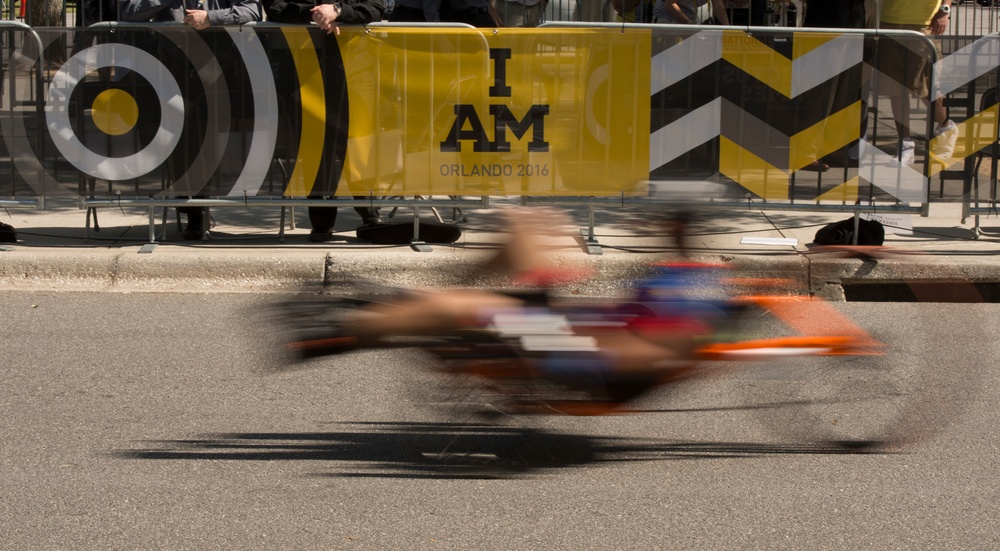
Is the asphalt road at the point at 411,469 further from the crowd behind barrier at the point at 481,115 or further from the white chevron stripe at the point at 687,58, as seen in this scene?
the white chevron stripe at the point at 687,58

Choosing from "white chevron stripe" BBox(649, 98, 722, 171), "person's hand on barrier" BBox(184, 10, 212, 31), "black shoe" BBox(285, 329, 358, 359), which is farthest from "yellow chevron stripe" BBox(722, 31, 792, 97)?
"black shoe" BBox(285, 329, 358, 359)

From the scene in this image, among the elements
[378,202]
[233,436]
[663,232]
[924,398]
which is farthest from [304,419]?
[378,202]

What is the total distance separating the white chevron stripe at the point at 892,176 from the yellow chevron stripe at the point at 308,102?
3.73 m

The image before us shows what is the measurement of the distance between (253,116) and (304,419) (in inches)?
143

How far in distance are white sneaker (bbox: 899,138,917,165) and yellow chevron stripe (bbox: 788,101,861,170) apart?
347 mm

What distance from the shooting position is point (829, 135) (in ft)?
27.5

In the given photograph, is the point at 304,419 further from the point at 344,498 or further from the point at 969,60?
the point at 969,60

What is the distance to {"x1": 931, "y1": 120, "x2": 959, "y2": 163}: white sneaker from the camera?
838 cm

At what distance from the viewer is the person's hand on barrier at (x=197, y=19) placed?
8.09 m

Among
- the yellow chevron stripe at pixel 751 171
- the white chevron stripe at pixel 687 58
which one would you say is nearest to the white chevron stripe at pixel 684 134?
the yellow chevron stripe at pixel 751 171

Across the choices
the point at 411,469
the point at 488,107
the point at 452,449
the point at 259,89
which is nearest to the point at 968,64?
the point at 488,107

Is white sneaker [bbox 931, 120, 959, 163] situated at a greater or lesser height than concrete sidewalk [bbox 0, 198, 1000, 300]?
greater

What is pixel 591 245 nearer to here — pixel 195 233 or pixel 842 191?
pixel 842 191

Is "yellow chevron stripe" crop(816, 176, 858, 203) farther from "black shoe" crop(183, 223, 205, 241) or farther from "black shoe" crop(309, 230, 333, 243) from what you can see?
"black shoe" crop(183, 223, 205, 241)
